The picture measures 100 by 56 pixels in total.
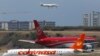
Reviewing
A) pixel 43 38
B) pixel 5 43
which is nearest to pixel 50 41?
pixel 43 38

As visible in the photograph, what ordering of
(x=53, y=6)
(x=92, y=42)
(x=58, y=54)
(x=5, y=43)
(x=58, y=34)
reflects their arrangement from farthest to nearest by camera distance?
1. (x=53, y=6)
2. (x=58, y=34)
3. (x=5, y=43)
4. (x=92, y=42)
5. (x=58, y=54)

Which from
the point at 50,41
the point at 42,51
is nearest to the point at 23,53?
the point at 42,51

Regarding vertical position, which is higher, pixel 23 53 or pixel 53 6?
pixel 53 6

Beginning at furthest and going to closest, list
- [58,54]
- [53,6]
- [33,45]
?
[53,6] < [33,45] < [58,54]

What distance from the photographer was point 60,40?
290 feet

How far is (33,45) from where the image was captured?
99000 mm

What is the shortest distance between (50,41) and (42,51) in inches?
1092

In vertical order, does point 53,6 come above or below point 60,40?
above

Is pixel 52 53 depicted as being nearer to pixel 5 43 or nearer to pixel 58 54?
pixel 58 54

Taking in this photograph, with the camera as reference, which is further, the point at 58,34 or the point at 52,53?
the point at 58,34

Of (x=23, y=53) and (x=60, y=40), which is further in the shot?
(x=60, y=40)

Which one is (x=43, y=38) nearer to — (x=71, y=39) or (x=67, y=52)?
(x=71, y=39)

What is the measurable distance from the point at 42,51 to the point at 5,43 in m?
50.4

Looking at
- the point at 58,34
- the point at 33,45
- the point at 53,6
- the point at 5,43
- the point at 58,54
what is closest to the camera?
the point at 58,54
